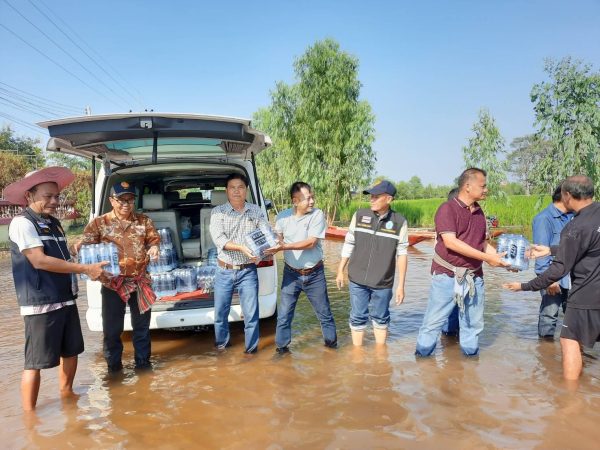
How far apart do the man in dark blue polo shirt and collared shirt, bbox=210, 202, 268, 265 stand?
2766 millimetres

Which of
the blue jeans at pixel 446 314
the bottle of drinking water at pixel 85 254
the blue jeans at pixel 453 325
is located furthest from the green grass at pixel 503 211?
the bottle of drinking water at pixel 85 254

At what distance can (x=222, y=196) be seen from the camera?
17.1 ft

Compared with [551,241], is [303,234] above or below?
above

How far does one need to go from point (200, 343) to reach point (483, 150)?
14.1 m

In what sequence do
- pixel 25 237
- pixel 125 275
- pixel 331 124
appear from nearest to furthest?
pixel 25 237
pixel 125 275
pixel 331 124

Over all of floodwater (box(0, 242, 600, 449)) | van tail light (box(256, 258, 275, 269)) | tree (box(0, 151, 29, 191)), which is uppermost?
tree (box(0, 151, 29, 191))

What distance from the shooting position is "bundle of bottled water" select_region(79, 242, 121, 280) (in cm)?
368

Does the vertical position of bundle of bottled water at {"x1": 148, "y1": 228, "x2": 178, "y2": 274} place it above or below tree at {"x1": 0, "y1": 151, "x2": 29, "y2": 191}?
below

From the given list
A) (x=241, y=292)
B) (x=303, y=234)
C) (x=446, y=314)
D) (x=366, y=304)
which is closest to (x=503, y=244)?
(x=446, y=314)

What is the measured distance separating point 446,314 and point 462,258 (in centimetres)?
52

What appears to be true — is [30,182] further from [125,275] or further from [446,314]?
[446,314]

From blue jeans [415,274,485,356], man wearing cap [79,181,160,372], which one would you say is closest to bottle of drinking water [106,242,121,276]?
man wearing cap [79,181,160,372]

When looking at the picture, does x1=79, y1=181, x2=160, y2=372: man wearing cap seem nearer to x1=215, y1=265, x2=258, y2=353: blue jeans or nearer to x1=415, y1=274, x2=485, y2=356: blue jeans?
x1=215, y1=265, x2=258, y2=353: blue jeans

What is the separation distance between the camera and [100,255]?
12.2 feet
